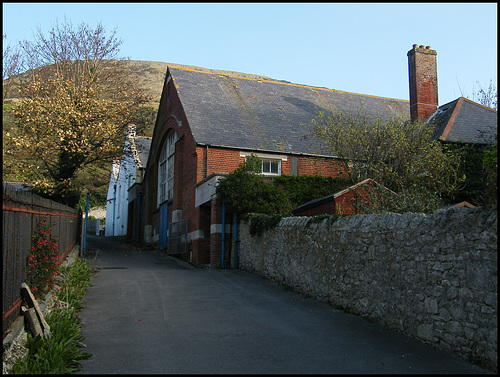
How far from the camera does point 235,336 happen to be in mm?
7422

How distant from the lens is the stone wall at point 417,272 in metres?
5.90

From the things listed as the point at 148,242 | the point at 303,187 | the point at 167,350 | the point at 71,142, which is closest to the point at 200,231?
the point at 303,187

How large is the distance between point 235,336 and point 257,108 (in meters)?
16.7

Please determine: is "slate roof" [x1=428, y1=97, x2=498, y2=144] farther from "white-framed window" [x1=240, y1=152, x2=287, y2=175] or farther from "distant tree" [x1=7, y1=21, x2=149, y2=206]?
"distant tree" [x1=7, y1=21, x2=149, y2=206]

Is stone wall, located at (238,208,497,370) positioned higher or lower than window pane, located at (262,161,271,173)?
lower

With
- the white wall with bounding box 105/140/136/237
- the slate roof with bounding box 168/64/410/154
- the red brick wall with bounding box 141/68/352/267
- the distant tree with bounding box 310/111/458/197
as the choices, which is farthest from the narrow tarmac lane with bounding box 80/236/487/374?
the white wall with bounding box 105/140/136/237

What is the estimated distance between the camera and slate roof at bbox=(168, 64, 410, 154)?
20125mm

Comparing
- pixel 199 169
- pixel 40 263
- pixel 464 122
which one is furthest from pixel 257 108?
pixel 40 263

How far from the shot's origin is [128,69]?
92.7 feet

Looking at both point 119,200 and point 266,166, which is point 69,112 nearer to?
point 266,166

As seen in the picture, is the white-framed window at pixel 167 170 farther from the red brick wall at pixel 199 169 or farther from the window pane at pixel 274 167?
the window pane at pixel 274 167

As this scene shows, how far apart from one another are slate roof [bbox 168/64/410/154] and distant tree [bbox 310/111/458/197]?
3796mm

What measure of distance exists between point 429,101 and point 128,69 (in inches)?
698

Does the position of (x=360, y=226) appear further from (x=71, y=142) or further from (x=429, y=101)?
(x=429, y=101)
